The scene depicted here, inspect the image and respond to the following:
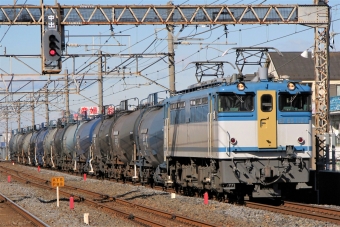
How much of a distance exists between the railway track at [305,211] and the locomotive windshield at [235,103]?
293cm

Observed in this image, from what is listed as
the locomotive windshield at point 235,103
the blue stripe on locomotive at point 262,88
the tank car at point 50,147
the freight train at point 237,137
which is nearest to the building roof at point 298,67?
the tank car at point 50,147

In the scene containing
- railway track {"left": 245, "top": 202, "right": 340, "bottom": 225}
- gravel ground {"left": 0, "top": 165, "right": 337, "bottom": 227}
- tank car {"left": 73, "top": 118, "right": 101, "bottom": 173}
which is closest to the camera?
gravel ground {"left": 0, "top": 165, "right": 337, "bottom": 227}

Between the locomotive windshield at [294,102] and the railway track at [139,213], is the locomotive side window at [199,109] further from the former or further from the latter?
the railway track at [139,213]

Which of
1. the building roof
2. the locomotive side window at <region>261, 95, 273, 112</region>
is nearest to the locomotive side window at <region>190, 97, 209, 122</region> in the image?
the locomotive side window at <region>261, 95, 273, 112</region>

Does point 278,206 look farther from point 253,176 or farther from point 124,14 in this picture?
point 124,14

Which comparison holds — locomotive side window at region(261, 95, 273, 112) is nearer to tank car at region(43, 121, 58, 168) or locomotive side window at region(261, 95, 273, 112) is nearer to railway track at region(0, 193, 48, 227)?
railway track at region(0, 193, 48, 227)

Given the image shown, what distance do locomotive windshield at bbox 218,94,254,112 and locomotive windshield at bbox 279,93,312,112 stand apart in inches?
37.0

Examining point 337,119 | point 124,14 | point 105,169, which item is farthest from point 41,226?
point 337,119

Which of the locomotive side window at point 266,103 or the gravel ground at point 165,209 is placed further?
the locomotive side window at point 266,103

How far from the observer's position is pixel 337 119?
46938mm

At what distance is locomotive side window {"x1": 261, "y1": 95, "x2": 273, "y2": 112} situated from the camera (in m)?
20.1

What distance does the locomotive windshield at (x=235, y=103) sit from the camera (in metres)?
20.0

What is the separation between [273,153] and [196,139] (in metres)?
3.05

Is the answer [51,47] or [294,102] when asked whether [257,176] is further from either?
[51,47]
